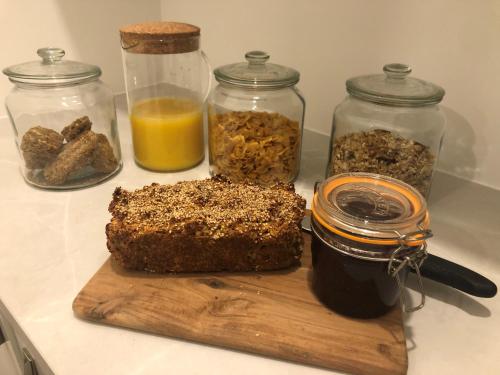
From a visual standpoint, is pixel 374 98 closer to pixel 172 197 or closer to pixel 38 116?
pixel 172 197

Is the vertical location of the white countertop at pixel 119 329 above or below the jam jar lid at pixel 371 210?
below

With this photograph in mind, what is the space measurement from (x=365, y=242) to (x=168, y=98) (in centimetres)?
67

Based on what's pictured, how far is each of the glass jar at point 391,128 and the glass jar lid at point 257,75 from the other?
0.12 metres

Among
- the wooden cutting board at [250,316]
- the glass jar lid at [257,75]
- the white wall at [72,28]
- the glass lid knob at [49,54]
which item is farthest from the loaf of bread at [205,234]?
the white wall at [72,28]

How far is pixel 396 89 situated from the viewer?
0.75m

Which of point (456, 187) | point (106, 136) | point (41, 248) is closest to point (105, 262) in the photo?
point (41, 248)

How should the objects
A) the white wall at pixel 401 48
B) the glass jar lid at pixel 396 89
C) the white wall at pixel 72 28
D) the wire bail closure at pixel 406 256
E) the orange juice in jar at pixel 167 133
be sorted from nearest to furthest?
the wire bail closure at pixel 406 256, the glass jar lid at pixel 396 89, the white wall at pixel 401 48, the orange juice in jar at pixel 167 133, the white wall at pixel 72 28

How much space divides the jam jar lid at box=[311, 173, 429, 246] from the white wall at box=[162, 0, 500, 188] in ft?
→ 1.33

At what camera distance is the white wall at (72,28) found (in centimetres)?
107

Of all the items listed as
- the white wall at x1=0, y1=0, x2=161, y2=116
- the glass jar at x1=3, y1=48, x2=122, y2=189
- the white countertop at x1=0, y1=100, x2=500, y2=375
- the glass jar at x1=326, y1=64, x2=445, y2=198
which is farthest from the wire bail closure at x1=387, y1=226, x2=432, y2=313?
the white wall at x1=0, y1=0, x2=161, y2=116

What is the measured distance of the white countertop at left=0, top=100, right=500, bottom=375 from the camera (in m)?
0.52

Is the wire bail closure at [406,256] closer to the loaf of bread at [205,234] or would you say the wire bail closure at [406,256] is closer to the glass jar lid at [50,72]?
the loaf of bread at [205,234]

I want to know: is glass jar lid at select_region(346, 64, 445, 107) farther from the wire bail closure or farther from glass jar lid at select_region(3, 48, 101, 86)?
glass jar lid at select_region(3, 48, 101, 86)

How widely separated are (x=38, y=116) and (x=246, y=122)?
0.46 metres
